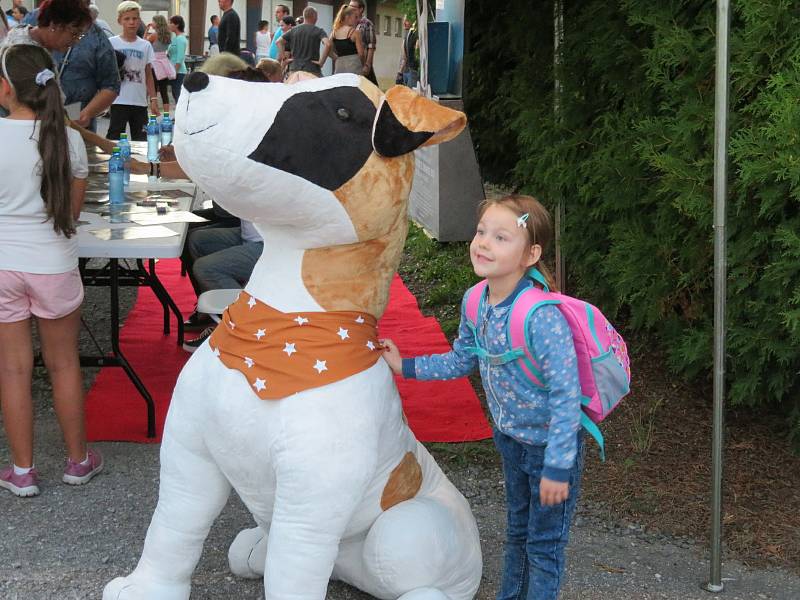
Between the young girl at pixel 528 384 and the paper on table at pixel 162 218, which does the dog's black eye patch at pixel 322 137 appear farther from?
the paper on table at pixel 162 218

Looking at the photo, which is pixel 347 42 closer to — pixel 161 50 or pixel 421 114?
pixel 161 50

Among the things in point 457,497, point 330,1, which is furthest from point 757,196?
point 330,1

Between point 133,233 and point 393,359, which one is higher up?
point 133,233

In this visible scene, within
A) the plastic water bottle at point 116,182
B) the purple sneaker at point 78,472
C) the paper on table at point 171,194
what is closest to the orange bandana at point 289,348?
the purple sneaker at point 78,472

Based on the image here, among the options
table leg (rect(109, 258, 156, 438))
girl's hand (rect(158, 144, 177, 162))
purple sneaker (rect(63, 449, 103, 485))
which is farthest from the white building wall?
purple sneaker (rect(63, 449, 103, 485))

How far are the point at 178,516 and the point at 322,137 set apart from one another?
3.74ft

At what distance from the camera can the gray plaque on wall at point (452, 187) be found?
7.93 m

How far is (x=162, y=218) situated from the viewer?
4.87 m

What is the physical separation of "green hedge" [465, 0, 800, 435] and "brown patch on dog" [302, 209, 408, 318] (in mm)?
1543

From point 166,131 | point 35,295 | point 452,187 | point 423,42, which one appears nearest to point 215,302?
point 35,295

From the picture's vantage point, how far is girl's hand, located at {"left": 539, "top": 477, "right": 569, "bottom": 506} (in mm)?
2572

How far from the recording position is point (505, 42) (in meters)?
7.39

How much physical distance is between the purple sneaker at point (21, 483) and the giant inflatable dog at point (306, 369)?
3.96 ft

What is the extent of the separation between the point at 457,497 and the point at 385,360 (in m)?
0.52
